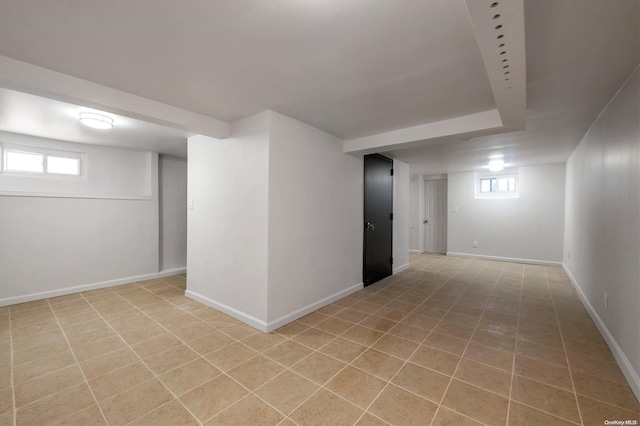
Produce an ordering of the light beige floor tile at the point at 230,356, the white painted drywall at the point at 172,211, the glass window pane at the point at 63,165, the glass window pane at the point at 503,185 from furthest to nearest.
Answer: the glass window pane at the point at 503,185 → the white painted drywall at the point at 172,211 → the glass window pane at the point at 63,165 → the light beige floor tile at the point at 230,356

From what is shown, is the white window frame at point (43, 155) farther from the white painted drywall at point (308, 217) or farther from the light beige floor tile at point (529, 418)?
the light beige floor tile at point (529, 418)

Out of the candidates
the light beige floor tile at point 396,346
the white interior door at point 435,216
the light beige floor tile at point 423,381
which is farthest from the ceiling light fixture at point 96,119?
the white interior door at point 435,216

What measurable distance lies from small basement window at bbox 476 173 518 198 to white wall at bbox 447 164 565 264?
0.19m

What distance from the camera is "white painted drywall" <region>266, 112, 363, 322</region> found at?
2785 mm

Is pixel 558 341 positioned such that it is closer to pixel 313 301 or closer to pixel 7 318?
pixel 313 301

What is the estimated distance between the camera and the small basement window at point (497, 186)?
6293mm

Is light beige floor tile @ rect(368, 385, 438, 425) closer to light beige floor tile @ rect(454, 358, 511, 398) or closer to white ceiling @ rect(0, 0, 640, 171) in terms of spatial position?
light beige floor tile @ rect(454, 358, 511, 398)

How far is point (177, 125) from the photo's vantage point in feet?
8.86

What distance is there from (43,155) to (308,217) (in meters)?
4.01

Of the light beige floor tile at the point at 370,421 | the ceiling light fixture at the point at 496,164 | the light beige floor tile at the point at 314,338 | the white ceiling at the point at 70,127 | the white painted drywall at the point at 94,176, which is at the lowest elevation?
the light beige floor tile at the point at 314,338

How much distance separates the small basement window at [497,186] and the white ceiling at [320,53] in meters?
3.83

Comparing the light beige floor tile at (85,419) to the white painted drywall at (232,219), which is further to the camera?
→ the white painted drywall at (232,219)

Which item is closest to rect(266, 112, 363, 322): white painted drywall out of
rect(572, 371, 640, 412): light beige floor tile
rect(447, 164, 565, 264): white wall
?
rect(572, 371, 640, 412): light beige floor tile

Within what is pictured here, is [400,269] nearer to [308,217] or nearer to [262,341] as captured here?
[308,217]
